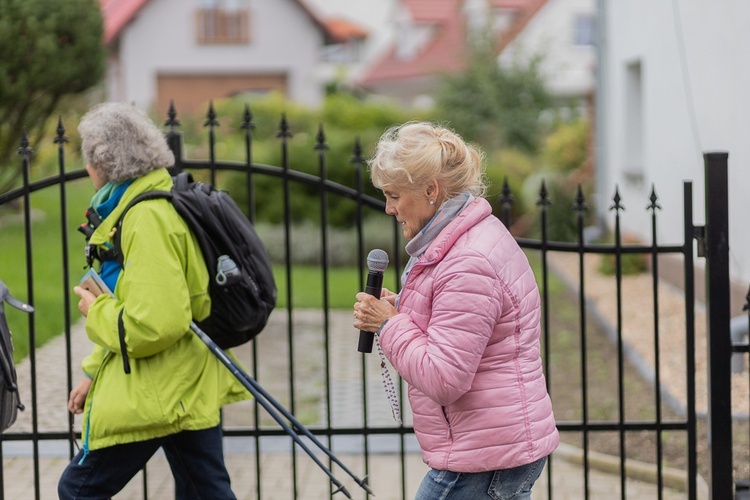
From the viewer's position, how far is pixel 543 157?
20109 millimetres

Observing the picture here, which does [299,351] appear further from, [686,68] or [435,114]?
[435,114]

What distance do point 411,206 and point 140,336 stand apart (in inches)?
36.6

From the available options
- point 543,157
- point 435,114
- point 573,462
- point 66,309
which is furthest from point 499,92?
point 66,309

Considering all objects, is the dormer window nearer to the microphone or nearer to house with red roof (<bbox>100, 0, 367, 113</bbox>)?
house with red roof (<bbox>100, 0, 367, 113</bbox>)

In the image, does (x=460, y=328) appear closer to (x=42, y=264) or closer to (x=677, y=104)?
(x=677, y=104)

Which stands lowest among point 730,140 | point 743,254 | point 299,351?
point 299,351

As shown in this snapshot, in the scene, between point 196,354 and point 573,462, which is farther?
point 573,462

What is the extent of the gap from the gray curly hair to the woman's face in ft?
3.07

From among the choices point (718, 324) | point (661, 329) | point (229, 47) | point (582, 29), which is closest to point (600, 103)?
point (661, 329)

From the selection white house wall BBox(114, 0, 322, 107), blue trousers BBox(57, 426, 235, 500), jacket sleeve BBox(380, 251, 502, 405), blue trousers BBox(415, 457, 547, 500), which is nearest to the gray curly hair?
blue trousers BBox(57, 426, 235, 500)

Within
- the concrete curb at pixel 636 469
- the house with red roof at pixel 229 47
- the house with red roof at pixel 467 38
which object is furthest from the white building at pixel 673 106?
the house with red roof at pixel 229 47

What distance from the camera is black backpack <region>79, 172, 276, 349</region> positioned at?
11.1ft

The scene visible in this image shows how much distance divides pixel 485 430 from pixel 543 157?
58.1 ft

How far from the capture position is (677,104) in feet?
32.1
